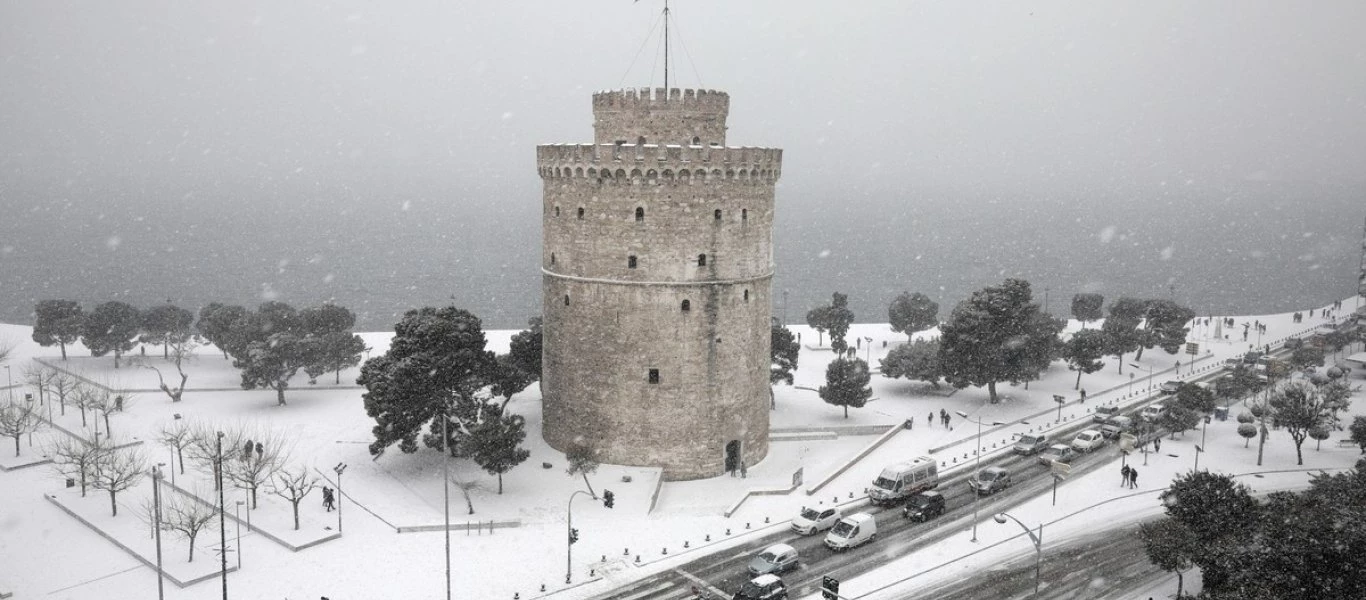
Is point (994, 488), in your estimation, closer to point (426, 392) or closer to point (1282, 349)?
point (426, 392)

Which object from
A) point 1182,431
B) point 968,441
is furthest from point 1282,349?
point 968,441

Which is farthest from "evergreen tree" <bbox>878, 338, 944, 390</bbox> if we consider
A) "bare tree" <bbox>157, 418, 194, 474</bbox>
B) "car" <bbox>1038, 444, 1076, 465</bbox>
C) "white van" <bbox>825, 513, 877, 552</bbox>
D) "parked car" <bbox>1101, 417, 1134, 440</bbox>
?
"bare tree" <bbox>157, 418, 194, 474</bbox>

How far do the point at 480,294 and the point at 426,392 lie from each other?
310 feet

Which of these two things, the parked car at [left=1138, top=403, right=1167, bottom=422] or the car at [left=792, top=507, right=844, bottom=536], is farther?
the parked car at [left=1138, top=403, right=1167, bottom=422]

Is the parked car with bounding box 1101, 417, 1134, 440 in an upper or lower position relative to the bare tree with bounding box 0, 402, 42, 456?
lower

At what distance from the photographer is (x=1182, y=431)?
48031 mm

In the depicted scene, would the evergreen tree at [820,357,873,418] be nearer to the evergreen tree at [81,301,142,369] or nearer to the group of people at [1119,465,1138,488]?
the group of people at [1119,465,1138,488]

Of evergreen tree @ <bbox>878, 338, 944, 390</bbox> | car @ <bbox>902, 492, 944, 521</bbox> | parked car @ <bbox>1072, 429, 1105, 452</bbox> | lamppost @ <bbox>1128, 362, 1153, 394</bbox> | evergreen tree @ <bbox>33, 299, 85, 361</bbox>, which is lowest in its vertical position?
car @ <bbox>902, 492, 944, 521</bbox>

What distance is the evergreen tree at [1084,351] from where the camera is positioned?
5866cm

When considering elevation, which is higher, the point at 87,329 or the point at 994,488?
the point at 87,329

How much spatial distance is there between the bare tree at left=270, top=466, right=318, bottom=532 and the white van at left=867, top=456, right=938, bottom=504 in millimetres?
21595

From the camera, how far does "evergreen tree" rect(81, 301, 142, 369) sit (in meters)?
58.8

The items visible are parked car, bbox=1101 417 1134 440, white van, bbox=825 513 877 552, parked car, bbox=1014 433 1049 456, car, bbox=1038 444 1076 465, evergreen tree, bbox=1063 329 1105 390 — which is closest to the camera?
white van, bbox=825 513 877 552

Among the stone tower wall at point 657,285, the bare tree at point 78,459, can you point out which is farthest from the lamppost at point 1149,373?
the bare tree at point 78,459
